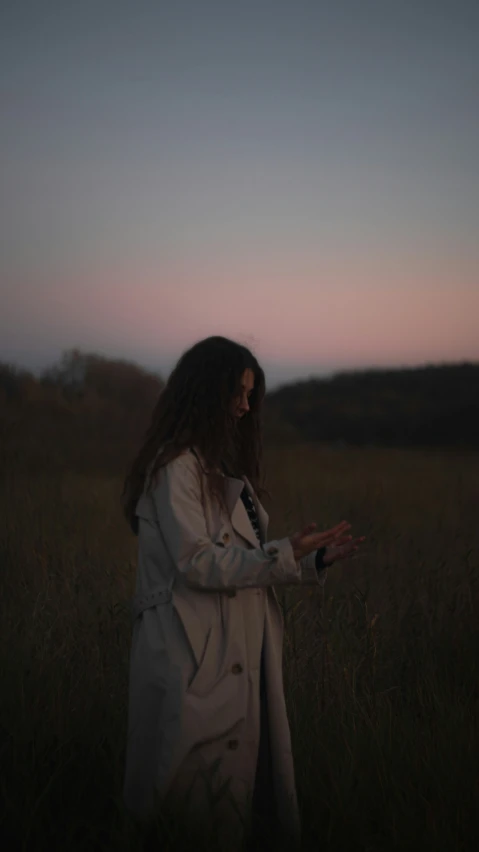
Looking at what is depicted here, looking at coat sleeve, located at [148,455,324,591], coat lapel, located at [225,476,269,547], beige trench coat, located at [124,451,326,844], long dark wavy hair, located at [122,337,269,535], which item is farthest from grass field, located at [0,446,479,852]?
long dark wavy hair, located at [122,337,269,535]

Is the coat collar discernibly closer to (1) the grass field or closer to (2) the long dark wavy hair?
(2) the long dark wavy hair

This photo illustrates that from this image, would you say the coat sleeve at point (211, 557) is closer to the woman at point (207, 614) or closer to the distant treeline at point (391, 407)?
the woman at point (207, 614)

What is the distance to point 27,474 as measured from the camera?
8.14 meters

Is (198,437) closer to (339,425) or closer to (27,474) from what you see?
(27,474)

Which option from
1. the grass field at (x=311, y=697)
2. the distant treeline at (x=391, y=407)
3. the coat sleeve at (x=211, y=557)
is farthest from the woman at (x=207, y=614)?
the distant treeline at (x=391, y=407)

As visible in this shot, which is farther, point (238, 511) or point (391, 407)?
point (391, 407)

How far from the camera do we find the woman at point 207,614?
211 centimetres

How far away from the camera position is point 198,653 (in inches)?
84.0

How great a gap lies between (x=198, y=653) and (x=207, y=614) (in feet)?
0.36

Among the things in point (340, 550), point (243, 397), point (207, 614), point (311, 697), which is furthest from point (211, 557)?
point (311, 697)

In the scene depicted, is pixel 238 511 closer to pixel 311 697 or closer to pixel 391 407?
pixel 311 697

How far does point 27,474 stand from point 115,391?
7029 millimetres

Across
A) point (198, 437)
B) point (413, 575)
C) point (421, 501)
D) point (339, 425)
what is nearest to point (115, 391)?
point (421, 501)

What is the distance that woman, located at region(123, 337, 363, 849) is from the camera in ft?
6.93
